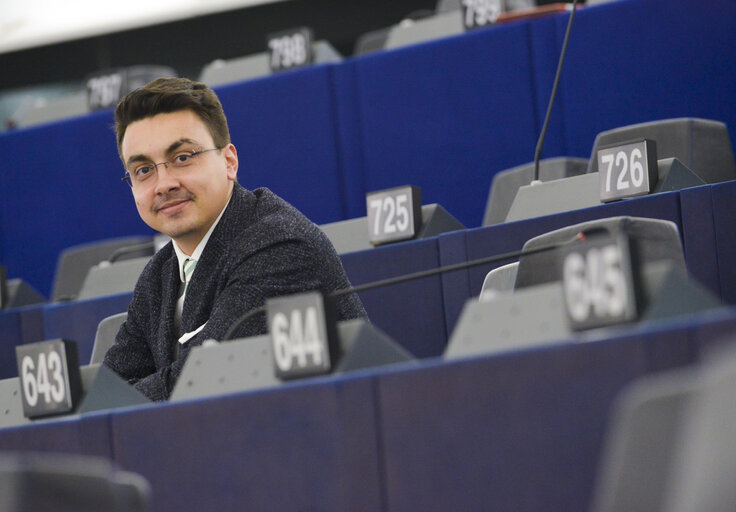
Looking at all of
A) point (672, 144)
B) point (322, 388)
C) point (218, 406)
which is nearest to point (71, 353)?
point (218, 406)

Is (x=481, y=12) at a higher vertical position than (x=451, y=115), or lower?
higher

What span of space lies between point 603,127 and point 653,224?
220cm

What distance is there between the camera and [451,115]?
167 inches

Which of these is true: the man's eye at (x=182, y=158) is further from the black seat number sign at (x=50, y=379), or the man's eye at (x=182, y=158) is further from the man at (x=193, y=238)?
the black seat number sign at (x=50, y=379)

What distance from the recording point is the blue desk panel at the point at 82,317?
3080 mm

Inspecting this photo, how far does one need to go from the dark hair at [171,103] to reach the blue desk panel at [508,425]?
3.71ft

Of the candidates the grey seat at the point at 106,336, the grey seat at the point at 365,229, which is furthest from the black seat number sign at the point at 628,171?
the grey seat at the point at 106,336

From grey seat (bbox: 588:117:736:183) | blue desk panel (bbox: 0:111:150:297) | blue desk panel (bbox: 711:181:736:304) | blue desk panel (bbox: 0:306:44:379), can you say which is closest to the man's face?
blue desk panel (bbox: 711:181:736:304)

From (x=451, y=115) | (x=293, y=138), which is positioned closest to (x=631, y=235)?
(x=451, y=115)

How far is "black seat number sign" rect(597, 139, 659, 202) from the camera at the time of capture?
2.48 m

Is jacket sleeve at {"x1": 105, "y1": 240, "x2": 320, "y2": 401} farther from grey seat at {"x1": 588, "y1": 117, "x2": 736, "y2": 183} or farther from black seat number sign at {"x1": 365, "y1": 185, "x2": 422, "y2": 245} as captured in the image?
grey seat at {"x1": 588, "y1": 117, "x2": 736, "y2": 183}

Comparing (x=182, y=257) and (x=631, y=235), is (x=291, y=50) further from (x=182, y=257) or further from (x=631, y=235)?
(x=631, y=235)

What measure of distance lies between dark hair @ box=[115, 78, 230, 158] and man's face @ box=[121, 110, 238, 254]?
1 cm

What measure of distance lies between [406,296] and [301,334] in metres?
1.39
